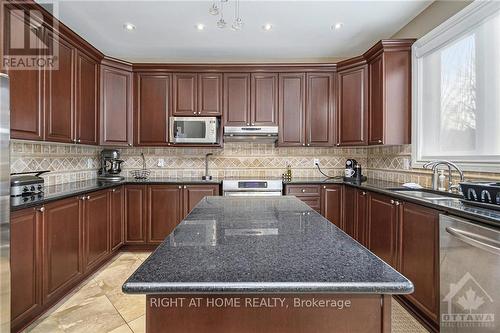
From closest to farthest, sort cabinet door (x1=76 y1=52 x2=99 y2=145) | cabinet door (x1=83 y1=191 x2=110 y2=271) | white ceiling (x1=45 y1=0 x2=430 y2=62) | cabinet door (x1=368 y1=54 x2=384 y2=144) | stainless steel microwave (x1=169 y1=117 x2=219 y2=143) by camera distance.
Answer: cabinet door (x1=83 y1=191 x2=110 y2=271)
white ceiling (x1=45 y1=0 x2=430 y2=62)
cabinet door (x1=76 y1=52 x2=99 y2=145)
cabinet door (x1=368 y1=54 x2=384 y2=144)
stainless steel microwave (x1=169 y1=117 x2=219 y2=143)

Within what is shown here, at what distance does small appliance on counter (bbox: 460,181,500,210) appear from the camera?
1.49 m

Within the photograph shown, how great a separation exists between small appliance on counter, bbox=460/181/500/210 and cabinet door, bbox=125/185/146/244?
10.8 ft

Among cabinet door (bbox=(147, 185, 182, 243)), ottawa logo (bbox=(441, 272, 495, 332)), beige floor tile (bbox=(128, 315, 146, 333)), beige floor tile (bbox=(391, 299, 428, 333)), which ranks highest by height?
cabinet door (bbox=(147, 185, 182, 243))

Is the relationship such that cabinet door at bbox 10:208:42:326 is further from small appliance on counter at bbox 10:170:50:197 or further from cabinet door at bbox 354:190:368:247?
cabinet door at bbox 354:190:368:247

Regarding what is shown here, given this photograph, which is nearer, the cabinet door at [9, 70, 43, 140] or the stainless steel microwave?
the cabinet door at [9, 70, 43, 140]

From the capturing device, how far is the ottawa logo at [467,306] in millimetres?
1371

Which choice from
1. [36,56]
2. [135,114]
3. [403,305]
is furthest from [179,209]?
[403,305]

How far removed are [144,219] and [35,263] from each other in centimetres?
150

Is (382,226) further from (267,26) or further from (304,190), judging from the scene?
(267,26)

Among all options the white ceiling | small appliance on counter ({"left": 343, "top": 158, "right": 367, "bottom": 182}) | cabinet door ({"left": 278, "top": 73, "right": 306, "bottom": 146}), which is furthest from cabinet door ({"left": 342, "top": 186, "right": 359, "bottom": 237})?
the white ceiling

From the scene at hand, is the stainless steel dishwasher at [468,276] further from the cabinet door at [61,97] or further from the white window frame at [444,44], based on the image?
the cabinet door at [61,97]

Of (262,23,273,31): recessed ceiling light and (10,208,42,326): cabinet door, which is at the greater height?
(262,23,273,31): recessed ceiling light

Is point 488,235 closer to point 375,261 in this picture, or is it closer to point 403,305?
point 375,261

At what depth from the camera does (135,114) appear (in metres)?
3.61
